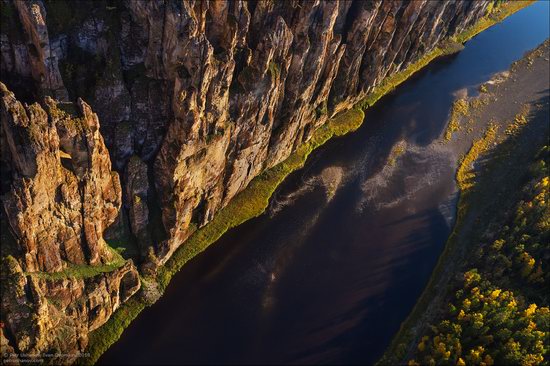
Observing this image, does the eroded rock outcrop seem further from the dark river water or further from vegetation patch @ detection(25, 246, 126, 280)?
the dark river water

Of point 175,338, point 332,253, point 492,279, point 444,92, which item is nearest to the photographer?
point 175,338

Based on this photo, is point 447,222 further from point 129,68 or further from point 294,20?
point 129,68

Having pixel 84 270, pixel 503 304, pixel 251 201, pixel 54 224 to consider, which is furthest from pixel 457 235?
pixel 54 224

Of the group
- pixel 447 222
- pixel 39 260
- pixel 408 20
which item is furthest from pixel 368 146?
pixel 39 260

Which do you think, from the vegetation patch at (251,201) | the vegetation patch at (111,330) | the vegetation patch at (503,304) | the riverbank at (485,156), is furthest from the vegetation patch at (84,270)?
the vegetation patch at (503,304)

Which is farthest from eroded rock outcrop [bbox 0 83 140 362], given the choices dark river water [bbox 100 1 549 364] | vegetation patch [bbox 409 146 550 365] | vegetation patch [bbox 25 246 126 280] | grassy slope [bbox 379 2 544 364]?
vegetation patch [bbox 409 146 550 365]

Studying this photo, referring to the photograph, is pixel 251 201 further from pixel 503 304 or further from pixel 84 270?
pixel 503 304
